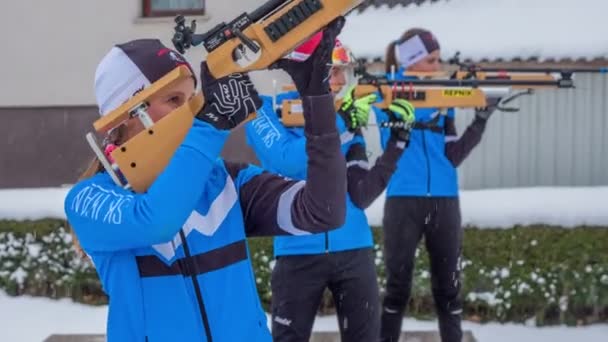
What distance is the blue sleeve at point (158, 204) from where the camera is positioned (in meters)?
1.83

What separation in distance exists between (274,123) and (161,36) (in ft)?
22.2

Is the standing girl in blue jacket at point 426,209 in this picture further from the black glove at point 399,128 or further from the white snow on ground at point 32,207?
the white snow on ground at point 32,207

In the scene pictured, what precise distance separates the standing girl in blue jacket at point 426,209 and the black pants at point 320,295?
1004 mm

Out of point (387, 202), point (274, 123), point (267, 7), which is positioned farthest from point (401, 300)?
point (267, 7)

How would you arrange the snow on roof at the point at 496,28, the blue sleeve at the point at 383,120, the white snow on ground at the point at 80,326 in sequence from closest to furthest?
the blue sleeve at the point at 383,120, the white snow on ground at the point at 80,326, the snow on roof at the point at 496,28

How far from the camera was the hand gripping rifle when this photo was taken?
1.86m

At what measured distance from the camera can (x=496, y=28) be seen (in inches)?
352

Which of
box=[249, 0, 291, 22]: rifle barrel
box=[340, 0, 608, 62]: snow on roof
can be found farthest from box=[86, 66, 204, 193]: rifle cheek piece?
box=[340, 0, 608, 62]: snow on roof

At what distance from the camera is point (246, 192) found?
2.16 metres

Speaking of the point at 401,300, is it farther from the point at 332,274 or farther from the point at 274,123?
the point at 274,123

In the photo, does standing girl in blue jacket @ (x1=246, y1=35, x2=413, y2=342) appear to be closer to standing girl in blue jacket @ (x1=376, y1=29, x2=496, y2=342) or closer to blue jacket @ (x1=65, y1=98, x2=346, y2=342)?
standing girl in blue jacket @ (x1=376, y1=29, x2=496, y2=342)

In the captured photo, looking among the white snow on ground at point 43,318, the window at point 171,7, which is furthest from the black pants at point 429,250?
the window at point 171,7

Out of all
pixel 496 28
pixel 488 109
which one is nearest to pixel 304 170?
pixel 488 109

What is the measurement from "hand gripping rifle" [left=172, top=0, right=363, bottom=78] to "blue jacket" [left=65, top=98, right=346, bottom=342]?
0.16 meters
